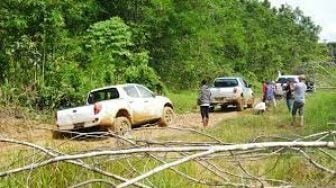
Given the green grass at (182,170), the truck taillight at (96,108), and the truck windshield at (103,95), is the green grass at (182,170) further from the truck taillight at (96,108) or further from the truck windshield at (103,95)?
the truck windshield at (103,95)

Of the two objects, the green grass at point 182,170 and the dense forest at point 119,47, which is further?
the dense forest at point 119,47

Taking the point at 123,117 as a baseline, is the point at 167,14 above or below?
above

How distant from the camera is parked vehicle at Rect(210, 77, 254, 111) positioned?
27844 mm

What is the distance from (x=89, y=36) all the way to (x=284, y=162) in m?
18.6

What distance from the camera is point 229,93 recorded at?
1094 inches

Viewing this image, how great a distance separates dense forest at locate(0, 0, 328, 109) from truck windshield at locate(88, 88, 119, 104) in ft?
8.63

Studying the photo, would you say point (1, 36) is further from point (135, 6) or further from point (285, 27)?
point (285, 27)

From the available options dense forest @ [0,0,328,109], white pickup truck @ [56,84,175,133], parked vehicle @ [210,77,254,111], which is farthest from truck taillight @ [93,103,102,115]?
parked vehicle @ [210,77,254,111]

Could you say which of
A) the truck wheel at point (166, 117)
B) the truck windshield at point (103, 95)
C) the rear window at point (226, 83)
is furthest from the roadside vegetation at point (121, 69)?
the truck wheel at point (166, 117)

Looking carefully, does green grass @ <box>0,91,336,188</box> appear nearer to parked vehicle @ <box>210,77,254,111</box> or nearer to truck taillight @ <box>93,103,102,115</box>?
truck taillight @ <box>93,103,102,115</box>

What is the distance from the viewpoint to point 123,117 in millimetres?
17719

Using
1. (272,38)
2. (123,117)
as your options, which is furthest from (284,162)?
(272,38)

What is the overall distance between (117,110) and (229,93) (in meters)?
11.0

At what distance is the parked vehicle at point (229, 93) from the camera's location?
1096 inches
